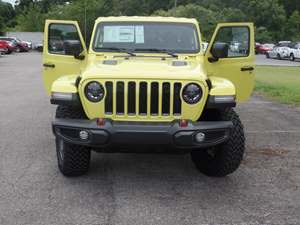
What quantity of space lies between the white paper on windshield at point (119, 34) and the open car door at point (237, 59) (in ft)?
3.71

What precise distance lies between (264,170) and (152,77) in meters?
2.02

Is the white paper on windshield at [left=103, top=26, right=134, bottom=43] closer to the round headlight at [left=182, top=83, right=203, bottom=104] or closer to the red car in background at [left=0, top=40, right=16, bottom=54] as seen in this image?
the round headlight at [left=182, top=83, right=203, bottom=104]

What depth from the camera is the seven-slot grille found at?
5.54 metres

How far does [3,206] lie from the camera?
5.12 metres

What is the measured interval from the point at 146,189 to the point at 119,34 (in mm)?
2406

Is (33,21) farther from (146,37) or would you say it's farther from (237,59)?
(146,37)

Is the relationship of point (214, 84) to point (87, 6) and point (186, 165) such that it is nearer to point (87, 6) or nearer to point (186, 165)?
point (186, 165)

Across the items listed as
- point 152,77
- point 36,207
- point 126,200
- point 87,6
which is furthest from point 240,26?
point 87,6

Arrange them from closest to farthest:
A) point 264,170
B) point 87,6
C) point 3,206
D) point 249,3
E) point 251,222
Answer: point 251,222 < point 3,206 < point 264,170 < point 87,6 < point 249,3

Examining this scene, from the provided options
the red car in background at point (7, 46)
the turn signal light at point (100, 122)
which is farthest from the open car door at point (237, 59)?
the red car in background at point (7, 46)

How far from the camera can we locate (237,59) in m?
7.77

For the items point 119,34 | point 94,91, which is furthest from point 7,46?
point 94,91

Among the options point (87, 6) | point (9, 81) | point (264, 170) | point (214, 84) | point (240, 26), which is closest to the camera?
point (214, 84)

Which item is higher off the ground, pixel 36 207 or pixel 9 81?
pixel 36 207
